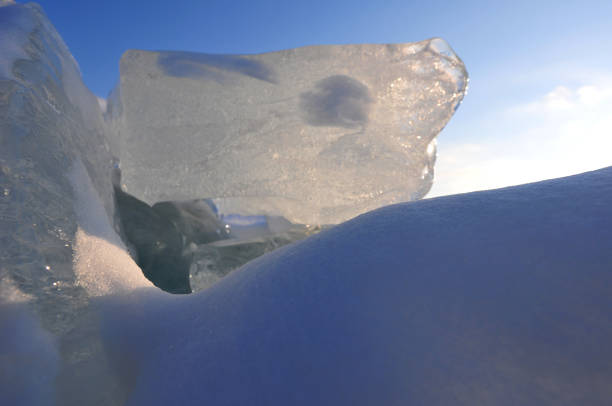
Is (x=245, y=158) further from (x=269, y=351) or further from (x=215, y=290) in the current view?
(x=269, y=351)

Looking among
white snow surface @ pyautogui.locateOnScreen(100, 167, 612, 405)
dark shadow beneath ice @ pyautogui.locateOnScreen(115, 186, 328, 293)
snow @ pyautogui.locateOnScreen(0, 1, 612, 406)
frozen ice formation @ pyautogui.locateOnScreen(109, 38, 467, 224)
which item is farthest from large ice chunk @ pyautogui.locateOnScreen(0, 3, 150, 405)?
dark shadow beneath ice @ pyautogui.locateOnScreen(115, 186, 328, 293)

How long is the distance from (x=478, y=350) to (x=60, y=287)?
2.24 feet

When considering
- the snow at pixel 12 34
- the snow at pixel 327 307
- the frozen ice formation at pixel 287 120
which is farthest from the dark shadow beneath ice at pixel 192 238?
the snow at pixel 327 307

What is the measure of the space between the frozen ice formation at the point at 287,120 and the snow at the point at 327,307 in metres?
0.66

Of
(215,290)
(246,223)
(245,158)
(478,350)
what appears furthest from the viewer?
(246,223)

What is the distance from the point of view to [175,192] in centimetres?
158

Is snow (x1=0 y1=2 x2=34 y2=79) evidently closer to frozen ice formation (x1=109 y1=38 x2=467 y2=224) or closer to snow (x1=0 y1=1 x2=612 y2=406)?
snow (x1=0 y1=1 x2=612 y2=406)

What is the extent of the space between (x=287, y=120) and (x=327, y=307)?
113 centimetres

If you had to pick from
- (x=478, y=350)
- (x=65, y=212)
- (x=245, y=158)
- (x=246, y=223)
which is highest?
(x=245, y=158)

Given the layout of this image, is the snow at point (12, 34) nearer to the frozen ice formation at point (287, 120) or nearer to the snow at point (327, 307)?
the snow at point (327, 307)

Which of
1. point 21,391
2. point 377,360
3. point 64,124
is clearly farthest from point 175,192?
point 377,360

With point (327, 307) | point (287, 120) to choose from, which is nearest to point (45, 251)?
point (327, 307)

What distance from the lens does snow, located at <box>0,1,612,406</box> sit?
430mm

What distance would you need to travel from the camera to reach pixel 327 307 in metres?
0.53
